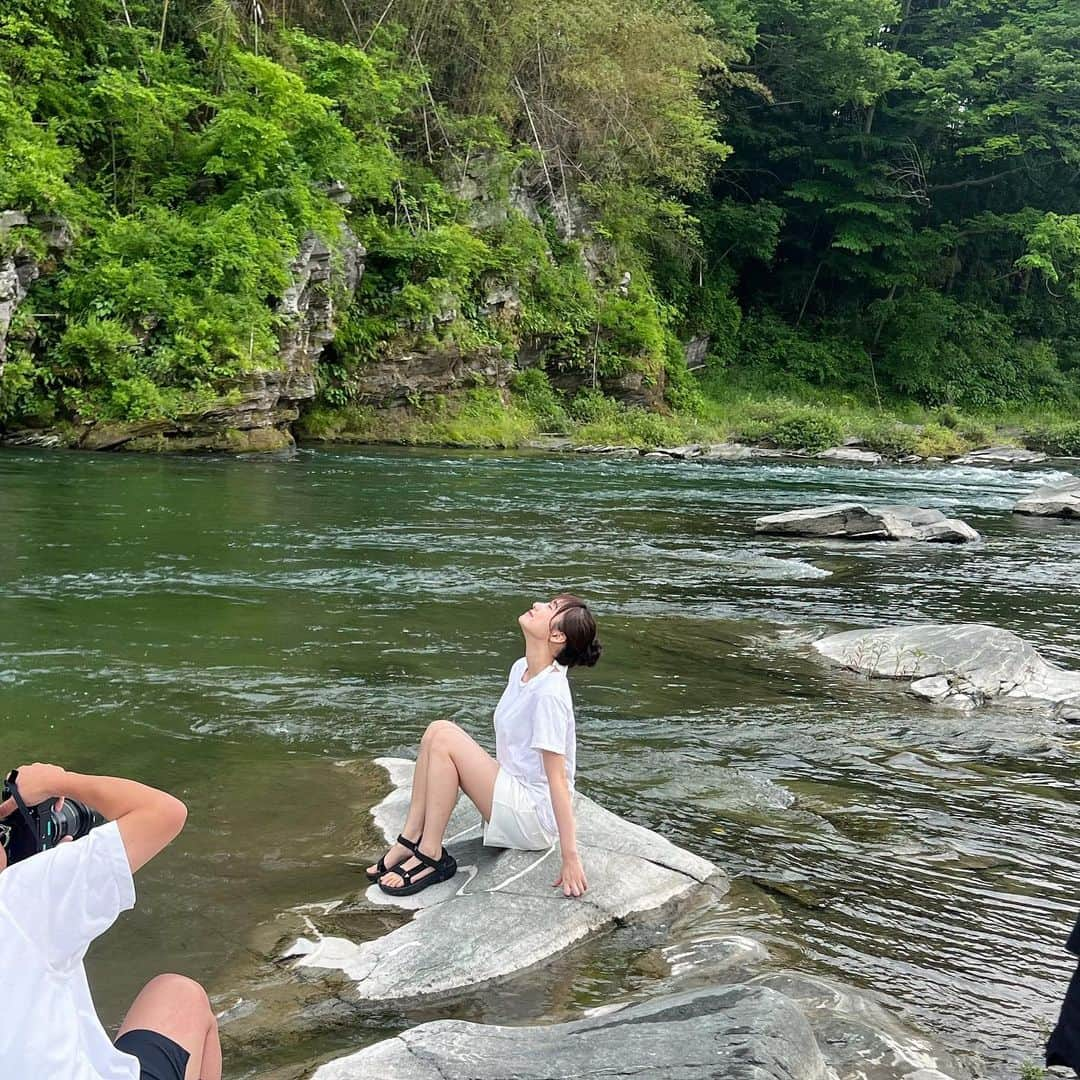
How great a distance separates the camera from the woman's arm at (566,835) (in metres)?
4.19

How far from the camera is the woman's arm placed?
419cm

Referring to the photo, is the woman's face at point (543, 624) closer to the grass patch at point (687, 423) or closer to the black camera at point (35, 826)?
the black camera at point (35, 826)

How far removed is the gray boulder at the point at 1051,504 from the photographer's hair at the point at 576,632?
1683 centimetres

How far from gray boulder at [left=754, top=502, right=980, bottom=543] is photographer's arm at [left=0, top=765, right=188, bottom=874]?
542 inches

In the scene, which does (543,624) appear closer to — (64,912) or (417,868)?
(417,868)

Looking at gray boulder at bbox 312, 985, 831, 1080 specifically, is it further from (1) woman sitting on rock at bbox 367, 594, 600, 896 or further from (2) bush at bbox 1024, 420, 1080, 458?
(2) bush at bbox 1024, 420, 1080, 458

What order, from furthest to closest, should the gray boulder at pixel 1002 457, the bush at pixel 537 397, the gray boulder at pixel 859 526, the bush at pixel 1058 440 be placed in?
the bush at pixel 1058 440 → the gray boulder at pixel 1002 457 → the bush at pixel 537 397 → the gray boulder at pixel 859 526

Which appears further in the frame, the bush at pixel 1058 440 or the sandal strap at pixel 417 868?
the bush at pixel 1058 440

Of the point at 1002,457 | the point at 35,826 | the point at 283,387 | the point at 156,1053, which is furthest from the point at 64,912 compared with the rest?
the point at 1002,457

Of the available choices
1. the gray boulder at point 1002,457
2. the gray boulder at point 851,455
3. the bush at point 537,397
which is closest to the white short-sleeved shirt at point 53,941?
the bush at point 537,397

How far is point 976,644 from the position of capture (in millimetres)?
8258

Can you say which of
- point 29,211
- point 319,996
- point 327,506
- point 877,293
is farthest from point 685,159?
point 319,996

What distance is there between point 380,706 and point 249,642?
177cm

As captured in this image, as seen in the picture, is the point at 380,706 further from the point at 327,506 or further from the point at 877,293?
the point at 877,293
